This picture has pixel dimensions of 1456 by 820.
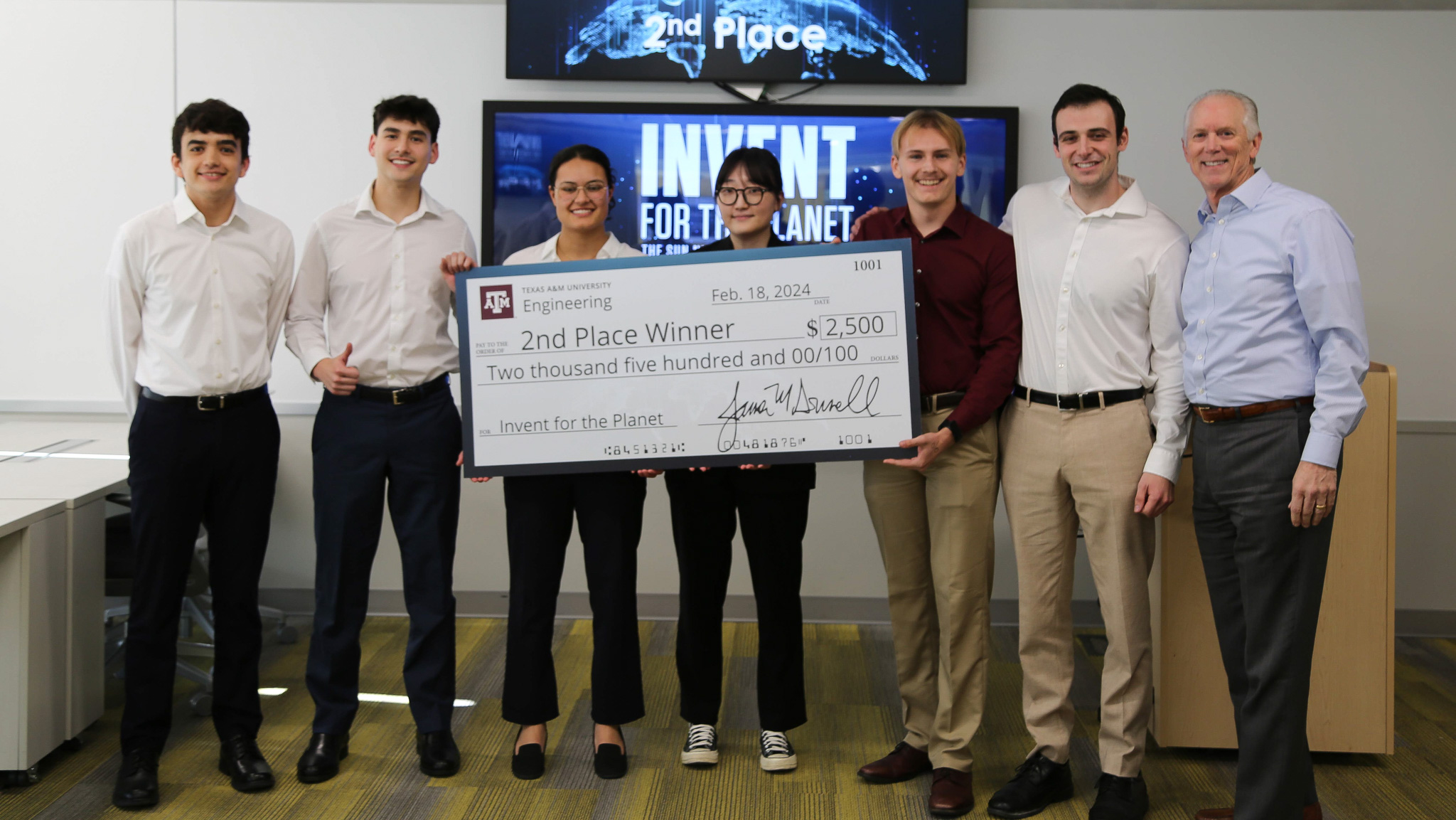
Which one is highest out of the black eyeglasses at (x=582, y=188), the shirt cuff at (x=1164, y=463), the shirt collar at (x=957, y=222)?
the black eyeglasses at (x=582, y=188)

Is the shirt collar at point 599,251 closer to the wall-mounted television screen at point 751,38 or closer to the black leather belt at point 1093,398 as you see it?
the black leather belt at point 1093,398

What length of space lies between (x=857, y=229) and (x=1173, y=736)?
162 cm

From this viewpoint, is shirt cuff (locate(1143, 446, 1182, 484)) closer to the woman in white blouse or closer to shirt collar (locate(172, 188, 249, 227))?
the woman in white blouse

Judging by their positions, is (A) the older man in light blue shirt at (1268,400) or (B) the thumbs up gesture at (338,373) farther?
(B) the thumbs up gesture at (338,373)

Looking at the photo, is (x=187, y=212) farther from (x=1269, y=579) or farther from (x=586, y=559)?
(x=1269, y=579)

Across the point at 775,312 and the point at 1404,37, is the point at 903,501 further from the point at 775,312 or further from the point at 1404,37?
the point at 1404,37

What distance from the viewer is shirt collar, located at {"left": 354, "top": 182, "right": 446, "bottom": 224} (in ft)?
8.56

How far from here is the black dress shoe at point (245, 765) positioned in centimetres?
254

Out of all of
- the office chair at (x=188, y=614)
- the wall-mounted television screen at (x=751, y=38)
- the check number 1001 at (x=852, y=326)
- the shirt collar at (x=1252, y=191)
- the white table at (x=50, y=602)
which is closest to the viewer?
the shirt collar at (x=1252, y=191)

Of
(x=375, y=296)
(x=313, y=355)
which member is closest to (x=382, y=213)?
(x=375, y=296)

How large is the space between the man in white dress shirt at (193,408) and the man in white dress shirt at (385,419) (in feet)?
0.44

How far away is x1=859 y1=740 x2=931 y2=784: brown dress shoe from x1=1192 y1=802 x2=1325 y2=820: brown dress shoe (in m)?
0.65
